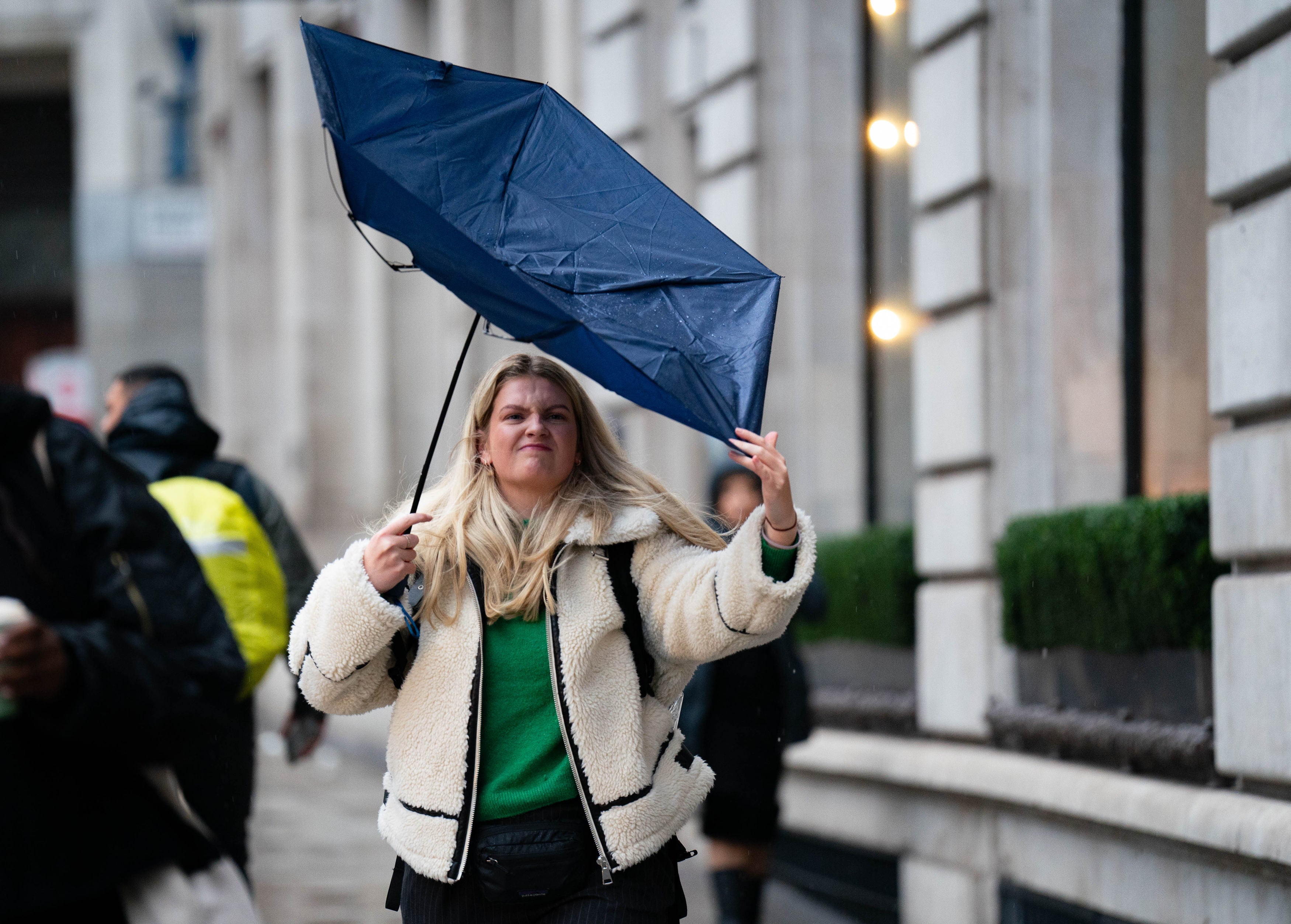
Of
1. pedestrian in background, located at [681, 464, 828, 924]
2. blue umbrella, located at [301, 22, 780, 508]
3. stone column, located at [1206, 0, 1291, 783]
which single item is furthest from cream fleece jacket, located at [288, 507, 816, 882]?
pedestrian in background, located at [681, 464, 828, 924]

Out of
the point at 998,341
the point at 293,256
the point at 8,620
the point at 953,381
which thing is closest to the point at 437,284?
the point at 293,256

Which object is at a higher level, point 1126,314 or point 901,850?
point 1126,314

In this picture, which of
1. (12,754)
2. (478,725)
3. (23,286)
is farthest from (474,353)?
(23,286)

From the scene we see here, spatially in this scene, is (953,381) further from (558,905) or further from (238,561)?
(558,905)

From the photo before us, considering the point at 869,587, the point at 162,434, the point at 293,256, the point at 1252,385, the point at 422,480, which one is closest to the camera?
the point at 422,480

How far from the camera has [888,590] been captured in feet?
27.1

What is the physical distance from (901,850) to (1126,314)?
2.41m

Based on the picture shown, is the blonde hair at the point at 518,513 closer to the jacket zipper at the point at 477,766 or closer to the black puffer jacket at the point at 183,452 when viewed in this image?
the jacket zipper at the point at 477,766

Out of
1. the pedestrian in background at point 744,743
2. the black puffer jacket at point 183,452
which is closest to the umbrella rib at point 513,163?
the black puffer jacket at point 183,452

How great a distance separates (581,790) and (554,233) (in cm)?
113

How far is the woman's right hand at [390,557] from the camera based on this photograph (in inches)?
147

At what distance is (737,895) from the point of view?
708 cm

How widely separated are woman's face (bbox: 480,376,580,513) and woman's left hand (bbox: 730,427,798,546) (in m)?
0.47

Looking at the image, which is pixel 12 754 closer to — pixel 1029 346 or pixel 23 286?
pixel 1029 346
